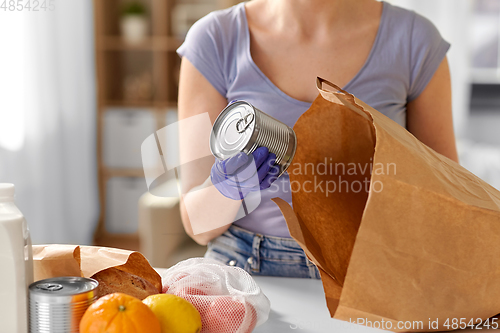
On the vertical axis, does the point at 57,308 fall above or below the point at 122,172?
above

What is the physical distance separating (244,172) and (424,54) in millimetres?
515

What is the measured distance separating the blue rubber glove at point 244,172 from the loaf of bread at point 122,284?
0.51 feet

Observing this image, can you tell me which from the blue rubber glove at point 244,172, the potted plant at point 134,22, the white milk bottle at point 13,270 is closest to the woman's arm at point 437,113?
the blue rubber glove at point 244,172

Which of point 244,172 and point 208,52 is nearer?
point 244,172

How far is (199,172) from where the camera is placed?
71cm

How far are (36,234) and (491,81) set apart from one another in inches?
101

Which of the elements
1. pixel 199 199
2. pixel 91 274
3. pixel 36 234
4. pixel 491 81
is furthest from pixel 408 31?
pixel 491 81

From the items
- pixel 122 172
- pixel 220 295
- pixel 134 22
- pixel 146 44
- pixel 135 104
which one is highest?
pixel 134 22

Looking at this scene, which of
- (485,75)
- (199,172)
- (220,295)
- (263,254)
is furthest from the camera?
(485,75)

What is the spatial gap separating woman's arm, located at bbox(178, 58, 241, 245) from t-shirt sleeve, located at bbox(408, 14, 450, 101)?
37cm

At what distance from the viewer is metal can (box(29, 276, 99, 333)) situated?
17.1 inches

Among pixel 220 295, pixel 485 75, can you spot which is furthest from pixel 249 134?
pixel 485 75

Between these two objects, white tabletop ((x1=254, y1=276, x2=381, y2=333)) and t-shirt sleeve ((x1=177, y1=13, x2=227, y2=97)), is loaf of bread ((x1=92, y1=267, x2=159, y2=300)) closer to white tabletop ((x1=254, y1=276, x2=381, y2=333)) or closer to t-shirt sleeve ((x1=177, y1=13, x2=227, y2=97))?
white tabletop ((x1=254, y1=276, x2=381, y2=333))

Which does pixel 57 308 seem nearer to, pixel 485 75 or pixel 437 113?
pixel 437 113
